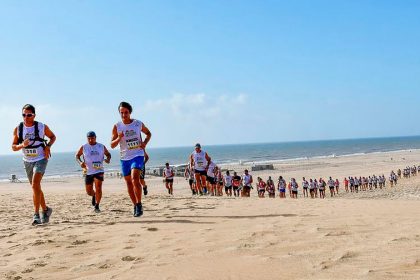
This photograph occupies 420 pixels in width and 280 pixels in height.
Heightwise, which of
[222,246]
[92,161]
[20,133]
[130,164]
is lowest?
[222,246]

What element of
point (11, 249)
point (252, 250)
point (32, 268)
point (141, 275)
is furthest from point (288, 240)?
point (11, 249)

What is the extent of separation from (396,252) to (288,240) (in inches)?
45.7

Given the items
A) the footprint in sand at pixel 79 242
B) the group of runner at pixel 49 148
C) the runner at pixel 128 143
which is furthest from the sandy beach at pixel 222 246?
the runner at pixel 128 143

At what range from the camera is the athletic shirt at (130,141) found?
298 inches

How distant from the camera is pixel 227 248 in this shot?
4.42 meters

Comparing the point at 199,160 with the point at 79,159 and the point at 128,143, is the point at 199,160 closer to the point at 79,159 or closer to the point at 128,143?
the point at 79,159

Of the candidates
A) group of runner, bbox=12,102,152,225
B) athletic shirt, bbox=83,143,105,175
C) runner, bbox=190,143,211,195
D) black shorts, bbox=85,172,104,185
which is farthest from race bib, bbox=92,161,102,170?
runner, bbox=190,143,211,195

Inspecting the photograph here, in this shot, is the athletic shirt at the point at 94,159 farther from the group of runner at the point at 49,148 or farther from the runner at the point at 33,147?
the runner at the point at 33,147

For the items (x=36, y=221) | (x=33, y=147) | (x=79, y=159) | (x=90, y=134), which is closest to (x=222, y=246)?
(x=36, y=221)

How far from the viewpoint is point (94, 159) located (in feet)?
30.2

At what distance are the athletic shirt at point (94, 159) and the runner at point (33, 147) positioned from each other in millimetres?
1963

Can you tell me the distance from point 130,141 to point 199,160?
6.77 meters

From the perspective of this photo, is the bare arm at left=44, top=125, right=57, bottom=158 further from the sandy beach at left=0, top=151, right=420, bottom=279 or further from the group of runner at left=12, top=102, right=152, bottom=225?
the sandy beach at left=0, top=151, right=420, bottom=279

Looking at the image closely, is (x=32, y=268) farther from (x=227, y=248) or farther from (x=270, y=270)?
(x=270, y=270)
